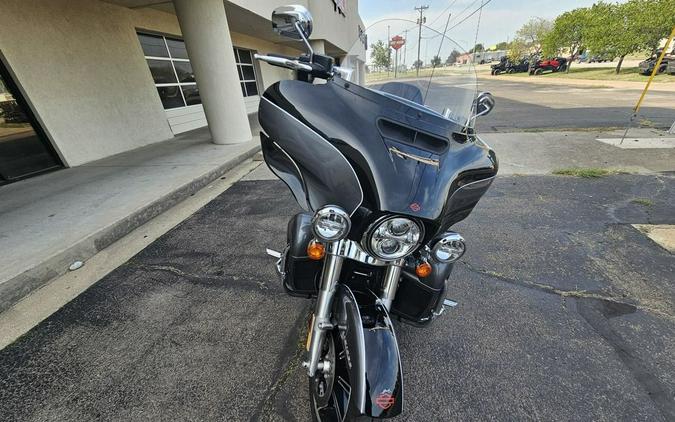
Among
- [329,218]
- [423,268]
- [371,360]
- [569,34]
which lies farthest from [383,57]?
[569,34]

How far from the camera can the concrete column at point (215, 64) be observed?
5789 mm

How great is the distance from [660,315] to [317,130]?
2771mm

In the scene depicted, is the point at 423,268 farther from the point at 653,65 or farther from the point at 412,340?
the point at 653,65

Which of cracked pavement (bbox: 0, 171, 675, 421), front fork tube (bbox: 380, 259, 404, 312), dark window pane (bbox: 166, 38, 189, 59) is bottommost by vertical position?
cracked pavement (bbox: 0, 171, 675, 421)

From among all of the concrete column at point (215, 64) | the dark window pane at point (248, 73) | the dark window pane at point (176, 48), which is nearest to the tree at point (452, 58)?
the concrete column at point (215, 64)

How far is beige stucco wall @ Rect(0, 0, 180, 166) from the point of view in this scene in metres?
5.08

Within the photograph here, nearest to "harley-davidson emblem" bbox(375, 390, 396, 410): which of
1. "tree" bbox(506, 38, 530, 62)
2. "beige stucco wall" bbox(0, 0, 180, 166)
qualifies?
"beige stucco wall" bbox(0, 0, 180, 166)

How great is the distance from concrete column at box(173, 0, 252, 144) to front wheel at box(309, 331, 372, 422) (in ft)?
21.1

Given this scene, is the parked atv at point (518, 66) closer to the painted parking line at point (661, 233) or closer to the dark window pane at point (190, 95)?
the dark window pane at point (190, 95)

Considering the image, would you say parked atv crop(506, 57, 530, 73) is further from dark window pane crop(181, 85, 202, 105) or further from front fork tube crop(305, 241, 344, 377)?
front fork tube crop(305, 241, 344, 377)

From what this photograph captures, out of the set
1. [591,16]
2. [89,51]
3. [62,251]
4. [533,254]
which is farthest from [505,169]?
[591,16]

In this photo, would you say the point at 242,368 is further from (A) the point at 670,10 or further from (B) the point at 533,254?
(A) the point at 670,10

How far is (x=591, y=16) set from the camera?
94.7 feet

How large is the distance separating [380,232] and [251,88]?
1471 centimetres
